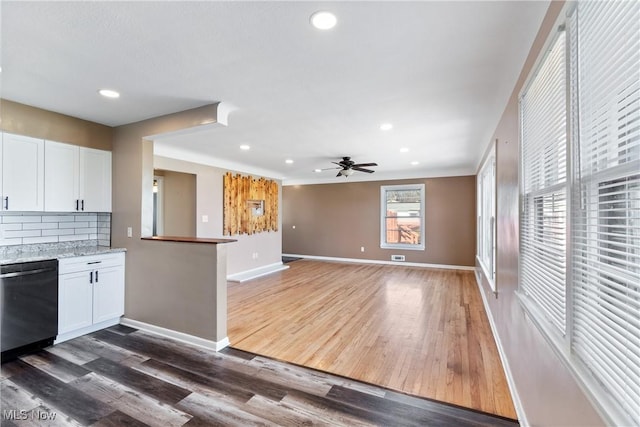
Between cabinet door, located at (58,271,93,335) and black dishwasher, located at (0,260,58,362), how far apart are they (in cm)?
5

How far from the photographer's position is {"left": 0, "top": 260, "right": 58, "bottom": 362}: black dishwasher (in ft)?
8.45

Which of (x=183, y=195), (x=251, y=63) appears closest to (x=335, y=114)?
(x=251, y=63)

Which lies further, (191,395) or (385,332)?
(385,332)

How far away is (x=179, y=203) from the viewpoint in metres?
5.61

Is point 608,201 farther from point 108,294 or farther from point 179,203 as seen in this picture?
point 179,203

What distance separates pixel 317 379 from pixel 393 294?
282 cm

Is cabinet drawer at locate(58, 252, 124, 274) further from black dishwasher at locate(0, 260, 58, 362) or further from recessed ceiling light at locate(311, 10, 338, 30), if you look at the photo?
recessed ceiling light at locate(311, 10, 338, 30)

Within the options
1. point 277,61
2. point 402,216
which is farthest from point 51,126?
point 402,216

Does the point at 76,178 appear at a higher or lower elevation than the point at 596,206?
Answer: higher

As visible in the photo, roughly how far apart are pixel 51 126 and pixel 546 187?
14.6 feet

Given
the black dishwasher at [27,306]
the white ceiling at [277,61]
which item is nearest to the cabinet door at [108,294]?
the black dishwasher at [27,306]

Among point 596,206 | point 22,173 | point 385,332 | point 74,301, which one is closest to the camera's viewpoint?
point 596,206

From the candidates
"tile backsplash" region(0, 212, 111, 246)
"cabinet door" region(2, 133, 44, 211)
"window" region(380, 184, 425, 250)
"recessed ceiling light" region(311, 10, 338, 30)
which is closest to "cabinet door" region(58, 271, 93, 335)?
"tile backsplash" region(0, 212, 111, 246)

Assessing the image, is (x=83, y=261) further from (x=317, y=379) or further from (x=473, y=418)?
(x=473, y=418)
